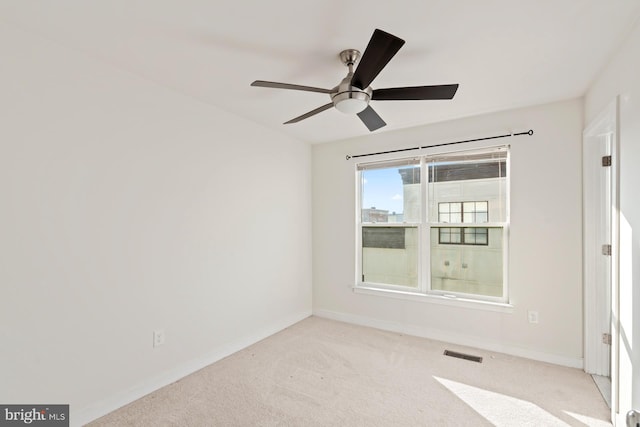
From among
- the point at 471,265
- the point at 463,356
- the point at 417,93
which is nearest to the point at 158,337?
the point at 417,93

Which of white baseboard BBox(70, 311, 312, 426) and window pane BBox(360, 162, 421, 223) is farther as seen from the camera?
window pane BBox(360, 162, 421, 223)

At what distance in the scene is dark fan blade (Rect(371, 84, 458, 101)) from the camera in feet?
6.28

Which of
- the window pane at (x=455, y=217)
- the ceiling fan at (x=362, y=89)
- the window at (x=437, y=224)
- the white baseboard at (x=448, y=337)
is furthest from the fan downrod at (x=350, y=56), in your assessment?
the white baseboard at (x=448, y=337)

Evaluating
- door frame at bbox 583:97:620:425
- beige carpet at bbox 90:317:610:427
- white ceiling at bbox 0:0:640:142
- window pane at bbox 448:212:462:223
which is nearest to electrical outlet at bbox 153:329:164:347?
beige carpet at bbox 90:317:610:427

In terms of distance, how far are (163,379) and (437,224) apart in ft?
10.2

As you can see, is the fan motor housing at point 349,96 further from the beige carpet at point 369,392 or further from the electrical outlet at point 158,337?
the electrical outlet at point 158,337

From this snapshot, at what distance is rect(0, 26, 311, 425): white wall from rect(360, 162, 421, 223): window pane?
1.53 m

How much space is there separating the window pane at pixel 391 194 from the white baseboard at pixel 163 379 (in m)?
1.85

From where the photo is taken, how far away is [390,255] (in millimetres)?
3941

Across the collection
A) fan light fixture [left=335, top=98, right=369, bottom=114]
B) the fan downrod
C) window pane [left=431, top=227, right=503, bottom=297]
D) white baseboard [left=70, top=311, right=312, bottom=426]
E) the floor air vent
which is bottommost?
the floor air vent

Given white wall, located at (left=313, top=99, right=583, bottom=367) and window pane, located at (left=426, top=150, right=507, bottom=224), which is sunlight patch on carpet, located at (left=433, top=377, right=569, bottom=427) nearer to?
white wall, located at (left=313, top=99, right=583, bottom=367)

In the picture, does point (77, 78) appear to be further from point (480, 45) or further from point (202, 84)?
point (480, 45)

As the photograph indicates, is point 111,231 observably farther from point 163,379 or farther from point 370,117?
point 370,117

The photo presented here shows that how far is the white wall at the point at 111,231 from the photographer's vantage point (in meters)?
1.80
